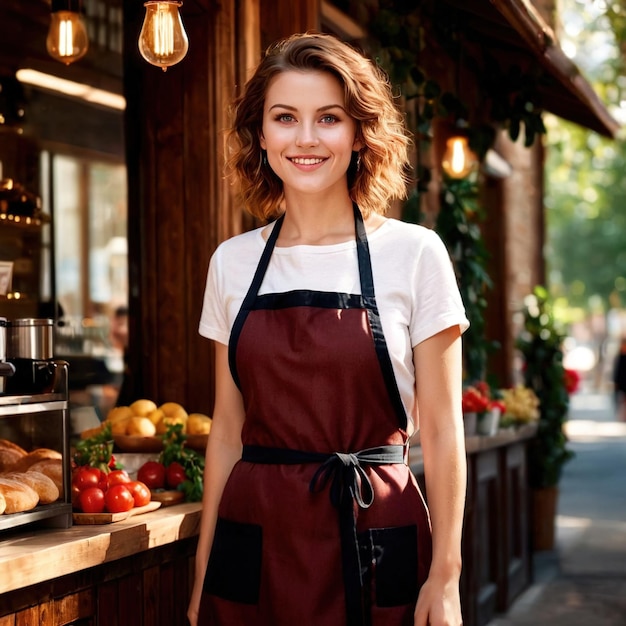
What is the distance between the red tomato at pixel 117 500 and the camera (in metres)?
3.21

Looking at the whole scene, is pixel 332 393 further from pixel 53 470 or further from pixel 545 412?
pixel 545 412

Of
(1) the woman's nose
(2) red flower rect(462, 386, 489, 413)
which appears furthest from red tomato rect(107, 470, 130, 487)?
(2) red flower rect(462, 386, 489, 413)

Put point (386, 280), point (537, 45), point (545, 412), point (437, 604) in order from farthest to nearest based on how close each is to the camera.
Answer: point (545, 412) → point (537, 45) → point (386, 280) → point (437, 604)

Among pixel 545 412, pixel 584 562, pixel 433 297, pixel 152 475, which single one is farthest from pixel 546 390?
pixel 433 297

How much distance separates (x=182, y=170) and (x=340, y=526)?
2.20m

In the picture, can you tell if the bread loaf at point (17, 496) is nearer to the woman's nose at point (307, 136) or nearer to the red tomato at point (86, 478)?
the red tomato at point (86, 478)

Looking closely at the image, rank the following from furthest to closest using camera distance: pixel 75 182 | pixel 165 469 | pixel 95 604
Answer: pixel 75 182
pixel 165 469
pixel 95 604

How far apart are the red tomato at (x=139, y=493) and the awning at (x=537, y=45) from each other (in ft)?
8.38

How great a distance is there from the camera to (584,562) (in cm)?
795

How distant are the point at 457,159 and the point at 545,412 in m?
2.34

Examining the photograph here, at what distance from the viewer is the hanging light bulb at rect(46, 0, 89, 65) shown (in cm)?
504

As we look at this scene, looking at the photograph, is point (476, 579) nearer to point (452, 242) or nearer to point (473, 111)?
point (452, 242)

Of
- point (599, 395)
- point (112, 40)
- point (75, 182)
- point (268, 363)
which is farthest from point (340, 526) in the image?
point (599, 395)

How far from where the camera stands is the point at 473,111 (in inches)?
321
